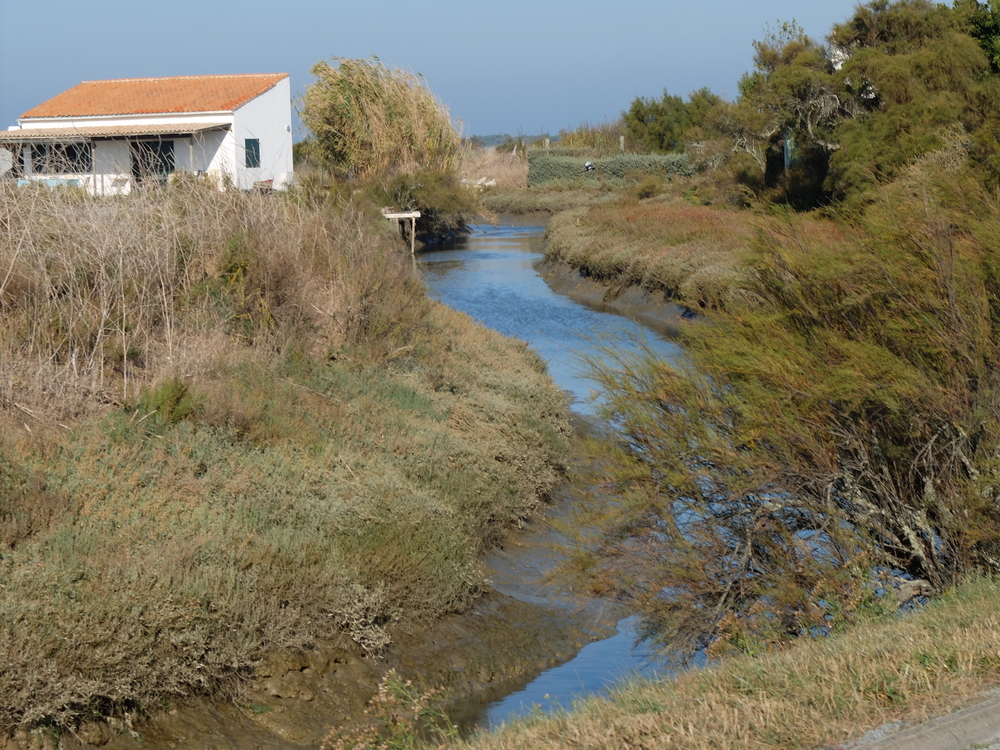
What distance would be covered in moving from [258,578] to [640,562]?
2.80 metres

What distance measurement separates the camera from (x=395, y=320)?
14.7m

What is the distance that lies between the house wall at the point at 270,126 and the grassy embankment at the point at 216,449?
84.9ft

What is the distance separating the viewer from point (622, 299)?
98.6ft

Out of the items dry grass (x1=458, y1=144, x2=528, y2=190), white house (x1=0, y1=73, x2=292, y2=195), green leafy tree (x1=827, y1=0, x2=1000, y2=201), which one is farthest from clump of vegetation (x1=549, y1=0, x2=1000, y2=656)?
dry grass (x1=458, y1=144, x2=528, y2=190)

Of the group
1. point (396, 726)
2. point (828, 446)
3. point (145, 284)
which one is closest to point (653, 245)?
point (145, 284)

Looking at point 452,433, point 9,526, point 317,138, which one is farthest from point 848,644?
point 317,138

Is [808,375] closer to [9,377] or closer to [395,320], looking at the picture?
[9,377]

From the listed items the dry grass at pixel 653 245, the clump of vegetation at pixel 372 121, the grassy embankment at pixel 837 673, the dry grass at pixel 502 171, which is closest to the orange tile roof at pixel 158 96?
the clump of vegetation at pixel 372 121

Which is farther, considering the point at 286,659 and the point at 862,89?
the point at 862,89

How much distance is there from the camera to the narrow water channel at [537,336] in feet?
27.3

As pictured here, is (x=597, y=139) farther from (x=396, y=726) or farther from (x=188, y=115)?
(x=396, y=726)

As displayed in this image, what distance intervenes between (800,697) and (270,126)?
4170cm

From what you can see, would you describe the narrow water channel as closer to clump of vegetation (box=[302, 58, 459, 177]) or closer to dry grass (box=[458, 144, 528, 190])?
clump of vegetation (box=[302, 58, 459, 177])

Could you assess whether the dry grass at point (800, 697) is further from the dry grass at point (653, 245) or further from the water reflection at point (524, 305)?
the dry grass at point (653, 245)
